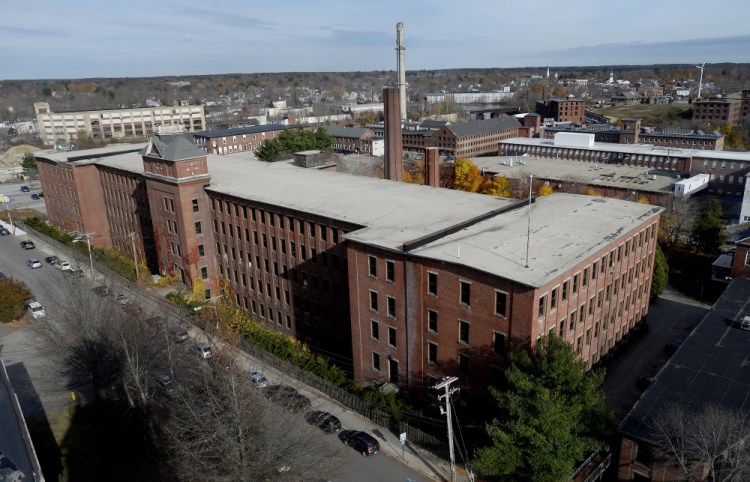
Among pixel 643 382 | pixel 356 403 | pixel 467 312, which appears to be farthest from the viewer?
pixel 643 382

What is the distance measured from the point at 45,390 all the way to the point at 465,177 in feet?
241

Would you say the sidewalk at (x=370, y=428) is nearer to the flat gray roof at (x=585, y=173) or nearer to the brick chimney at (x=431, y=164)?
the brick chimney at (x=431, y=164)

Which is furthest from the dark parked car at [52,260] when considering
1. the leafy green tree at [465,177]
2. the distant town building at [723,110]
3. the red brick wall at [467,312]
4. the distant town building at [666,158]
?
the distant town building at [723,110]

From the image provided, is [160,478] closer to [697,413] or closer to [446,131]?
[697,413]

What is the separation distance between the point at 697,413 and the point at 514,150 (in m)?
112

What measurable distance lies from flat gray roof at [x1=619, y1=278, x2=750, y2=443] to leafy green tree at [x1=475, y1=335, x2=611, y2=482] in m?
3.63

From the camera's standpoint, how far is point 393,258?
39.1m

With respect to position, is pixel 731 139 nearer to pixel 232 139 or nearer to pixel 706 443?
pixel 232 139

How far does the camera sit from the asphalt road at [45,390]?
34.6m

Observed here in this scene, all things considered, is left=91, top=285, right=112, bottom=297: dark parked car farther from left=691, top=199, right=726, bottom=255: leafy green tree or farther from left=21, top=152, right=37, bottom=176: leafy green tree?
left=21, top=152, right=37, bottom=176: leafy green tree

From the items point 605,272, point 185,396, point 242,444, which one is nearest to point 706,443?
point 605,272

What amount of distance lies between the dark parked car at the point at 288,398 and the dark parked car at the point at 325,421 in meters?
1.35

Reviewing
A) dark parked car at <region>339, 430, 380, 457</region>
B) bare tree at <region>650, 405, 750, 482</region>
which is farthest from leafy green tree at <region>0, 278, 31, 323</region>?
bare tree at <region>650, 405, 750, 482</region>

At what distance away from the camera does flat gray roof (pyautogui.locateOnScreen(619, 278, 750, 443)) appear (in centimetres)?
3231
